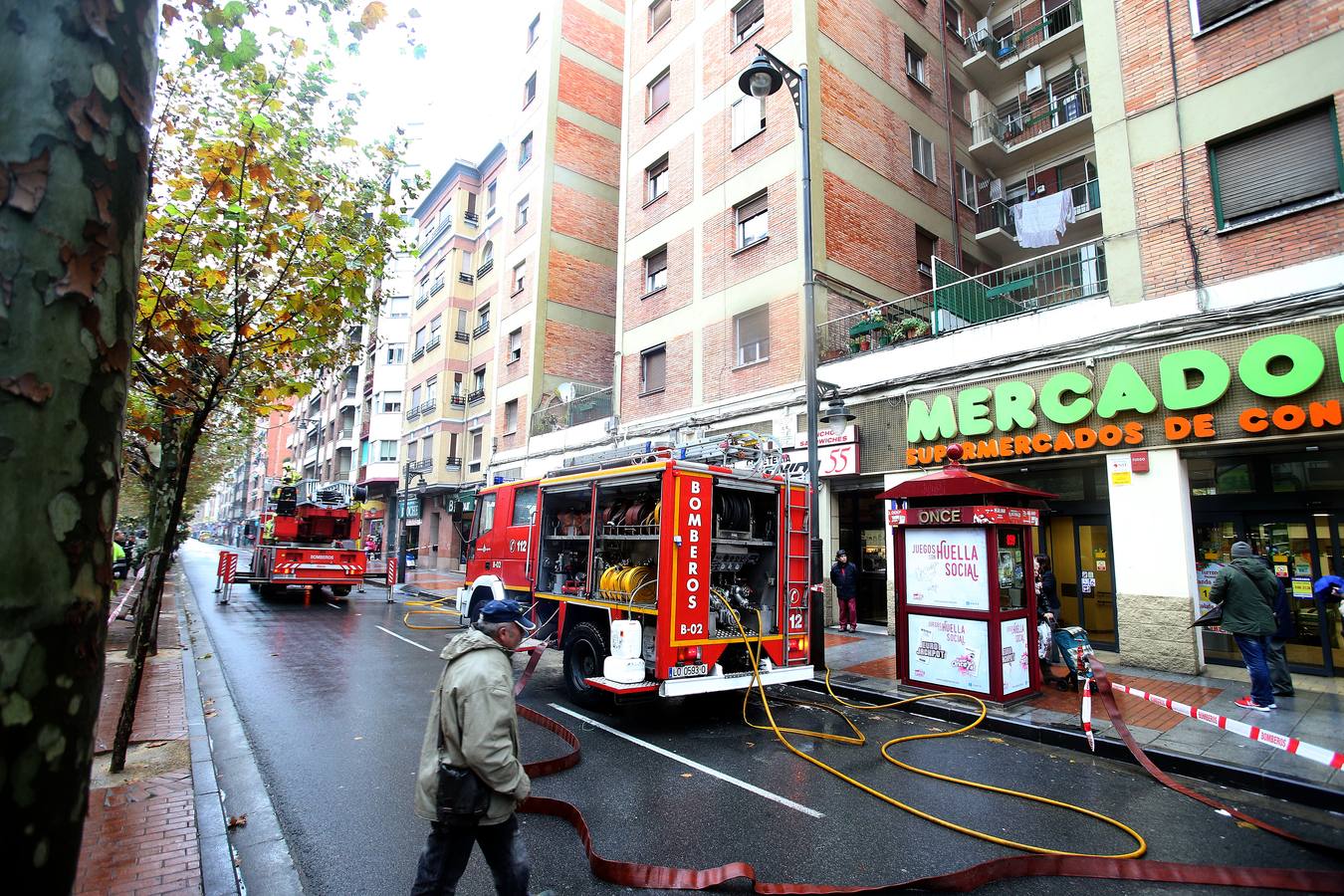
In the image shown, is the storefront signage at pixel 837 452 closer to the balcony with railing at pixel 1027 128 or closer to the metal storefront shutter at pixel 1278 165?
the metal storefront shutter at pixel 1278 165

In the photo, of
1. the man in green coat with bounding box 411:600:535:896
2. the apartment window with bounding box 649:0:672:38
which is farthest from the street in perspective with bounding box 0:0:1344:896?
the apartment window with bounding box 649:0:672:38

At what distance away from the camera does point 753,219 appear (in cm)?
1705

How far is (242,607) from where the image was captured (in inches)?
706

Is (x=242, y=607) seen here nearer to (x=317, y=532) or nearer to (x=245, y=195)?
(x=317, y=532)

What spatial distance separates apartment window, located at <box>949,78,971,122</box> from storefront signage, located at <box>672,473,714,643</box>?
17.8 m

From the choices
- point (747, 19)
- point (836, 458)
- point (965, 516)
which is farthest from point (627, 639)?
A: point (747, 19)

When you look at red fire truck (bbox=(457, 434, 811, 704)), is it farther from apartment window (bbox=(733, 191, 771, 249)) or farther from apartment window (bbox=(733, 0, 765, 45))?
A: apartment window (bbox=(733, 0, 765, 45))

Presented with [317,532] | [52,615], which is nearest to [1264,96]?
[52,615]

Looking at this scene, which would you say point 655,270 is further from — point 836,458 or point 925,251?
point 836,458

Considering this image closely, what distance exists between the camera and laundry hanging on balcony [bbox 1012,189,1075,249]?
14.8 meters

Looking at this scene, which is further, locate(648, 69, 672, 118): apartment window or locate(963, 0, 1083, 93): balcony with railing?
locate(648, 69, 672, 118): apartment window

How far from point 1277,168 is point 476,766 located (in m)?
12.6

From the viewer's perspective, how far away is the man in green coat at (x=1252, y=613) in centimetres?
745

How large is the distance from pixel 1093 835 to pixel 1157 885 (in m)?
0.62
